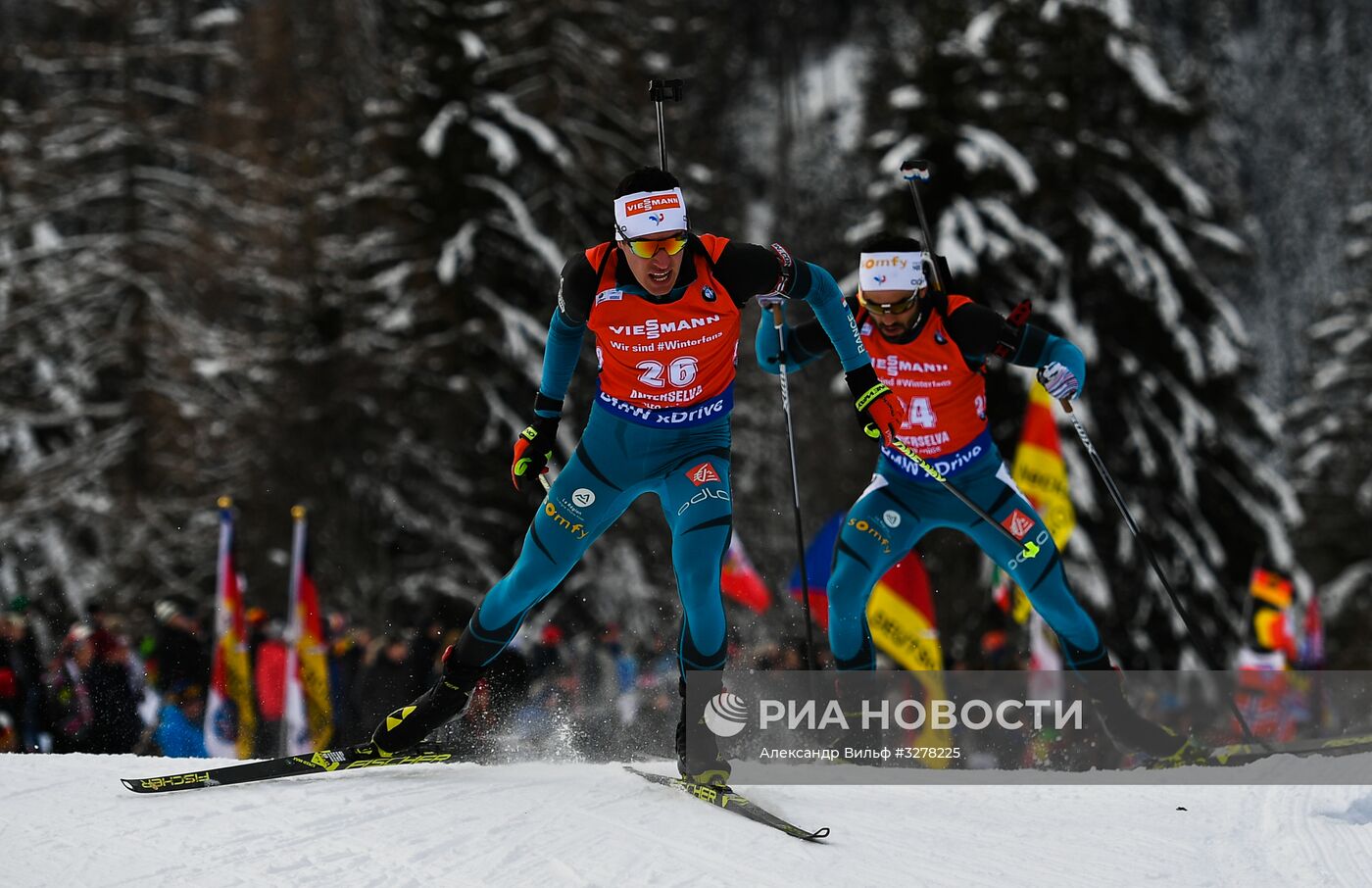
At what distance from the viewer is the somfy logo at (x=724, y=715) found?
5.61m

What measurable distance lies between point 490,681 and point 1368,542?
80.2 ft

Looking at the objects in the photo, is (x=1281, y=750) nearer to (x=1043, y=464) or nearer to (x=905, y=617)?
(x=905, y=617)

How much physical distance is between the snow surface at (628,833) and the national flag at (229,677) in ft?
15.9

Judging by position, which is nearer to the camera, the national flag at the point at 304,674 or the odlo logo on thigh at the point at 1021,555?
the odlo logo on thigh at the point at 1021,555

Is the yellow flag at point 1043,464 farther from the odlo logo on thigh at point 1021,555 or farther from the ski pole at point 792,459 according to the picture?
the ski pole at point 792,459

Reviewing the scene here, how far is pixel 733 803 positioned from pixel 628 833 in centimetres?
57

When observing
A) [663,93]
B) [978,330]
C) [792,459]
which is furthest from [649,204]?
[978,330]

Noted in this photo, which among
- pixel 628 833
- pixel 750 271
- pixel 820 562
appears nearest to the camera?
pixel 628 833

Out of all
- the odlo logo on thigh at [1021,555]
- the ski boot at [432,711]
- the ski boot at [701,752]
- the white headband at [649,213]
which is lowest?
the ski boot at [701,752]

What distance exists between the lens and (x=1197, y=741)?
22.5ft

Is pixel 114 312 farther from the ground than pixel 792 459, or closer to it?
farther from the ground

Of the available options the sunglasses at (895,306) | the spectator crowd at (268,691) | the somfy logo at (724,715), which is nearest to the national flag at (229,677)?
the spectator crowd at (268,691)

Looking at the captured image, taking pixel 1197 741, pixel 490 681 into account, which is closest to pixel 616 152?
pixel 490 681

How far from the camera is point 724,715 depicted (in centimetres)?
568
